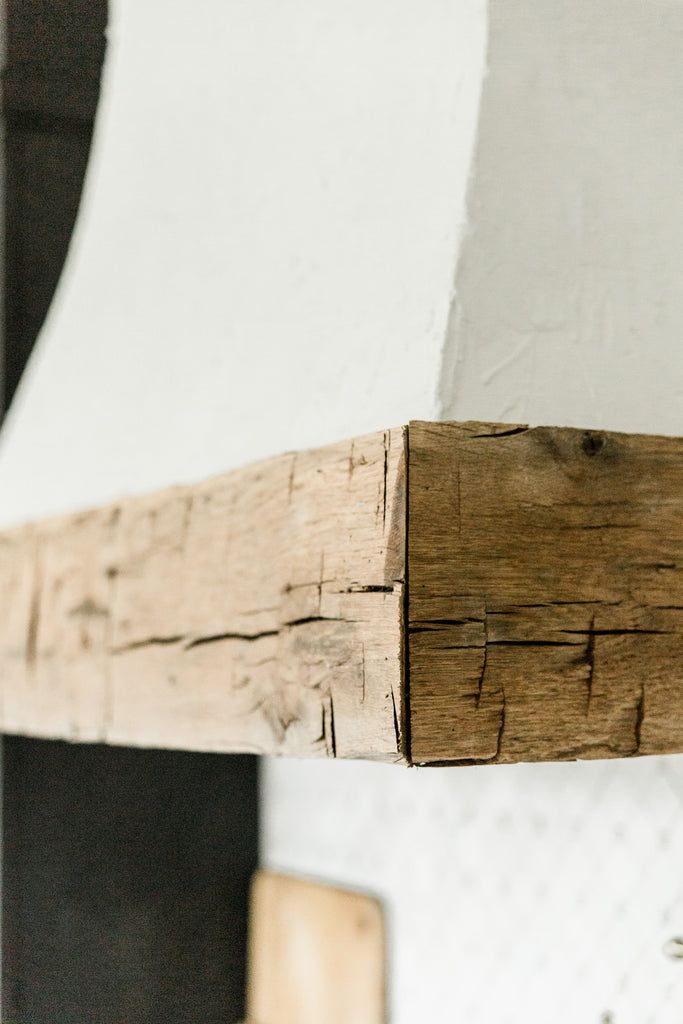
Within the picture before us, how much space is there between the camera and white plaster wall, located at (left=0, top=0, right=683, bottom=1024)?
0.69 metres

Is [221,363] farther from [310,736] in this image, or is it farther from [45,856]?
[45,856]

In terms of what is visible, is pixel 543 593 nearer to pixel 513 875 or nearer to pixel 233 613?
pixel 233 613

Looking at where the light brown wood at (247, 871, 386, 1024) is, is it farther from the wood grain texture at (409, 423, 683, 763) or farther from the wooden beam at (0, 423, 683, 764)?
the wood grain texture at (409, 423, 683, 763)

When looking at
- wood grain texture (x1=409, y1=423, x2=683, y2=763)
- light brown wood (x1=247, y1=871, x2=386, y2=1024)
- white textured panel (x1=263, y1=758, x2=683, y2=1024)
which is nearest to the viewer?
wood grain texture (x1=409, y1=423, x2=683, y2=763)

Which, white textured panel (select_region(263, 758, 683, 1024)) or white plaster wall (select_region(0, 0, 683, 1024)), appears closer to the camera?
white plaster wall (select_region(0, 0, 683, 1024))

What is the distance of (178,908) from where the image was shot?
1626 millimetres

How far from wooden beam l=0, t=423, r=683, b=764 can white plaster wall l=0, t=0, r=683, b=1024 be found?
0.10 meters

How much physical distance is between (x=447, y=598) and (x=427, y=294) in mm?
218

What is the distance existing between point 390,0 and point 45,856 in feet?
3.72

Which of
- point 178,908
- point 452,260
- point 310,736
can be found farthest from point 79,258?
point 178,908

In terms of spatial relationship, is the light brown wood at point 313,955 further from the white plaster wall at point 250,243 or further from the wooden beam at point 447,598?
the wooden beam at point 447,598

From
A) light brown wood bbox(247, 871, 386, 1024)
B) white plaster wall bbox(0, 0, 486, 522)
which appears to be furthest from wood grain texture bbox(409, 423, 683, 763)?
light brown wood bbox(247, 871, 386, 1024)

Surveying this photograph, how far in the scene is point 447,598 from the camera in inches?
20.9

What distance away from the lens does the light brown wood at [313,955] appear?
1463 millimetres
